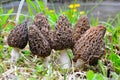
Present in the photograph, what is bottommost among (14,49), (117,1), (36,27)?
(117,1)

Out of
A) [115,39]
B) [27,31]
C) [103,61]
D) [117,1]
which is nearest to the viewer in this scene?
[27,31]

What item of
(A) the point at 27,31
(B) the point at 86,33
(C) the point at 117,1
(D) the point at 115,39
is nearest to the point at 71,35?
(B) the point at 86,33

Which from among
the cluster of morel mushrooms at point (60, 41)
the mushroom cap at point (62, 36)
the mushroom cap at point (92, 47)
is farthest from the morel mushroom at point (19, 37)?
the mushroom cap at point (92, 47)

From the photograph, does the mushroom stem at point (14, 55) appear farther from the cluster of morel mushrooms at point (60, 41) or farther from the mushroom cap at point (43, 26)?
the mushroom cap at point (43, 26)

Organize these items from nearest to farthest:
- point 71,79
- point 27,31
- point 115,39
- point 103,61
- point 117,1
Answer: point 71,79, point 27,31, point 103,61, point 115,39, point 117,1

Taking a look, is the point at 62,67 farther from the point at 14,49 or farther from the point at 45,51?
the point at 14,49

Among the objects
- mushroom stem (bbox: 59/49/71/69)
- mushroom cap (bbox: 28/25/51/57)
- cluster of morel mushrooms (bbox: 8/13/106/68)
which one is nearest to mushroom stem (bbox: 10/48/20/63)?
cluster of morel mushrooms (bbox: 8/13/106/68)
